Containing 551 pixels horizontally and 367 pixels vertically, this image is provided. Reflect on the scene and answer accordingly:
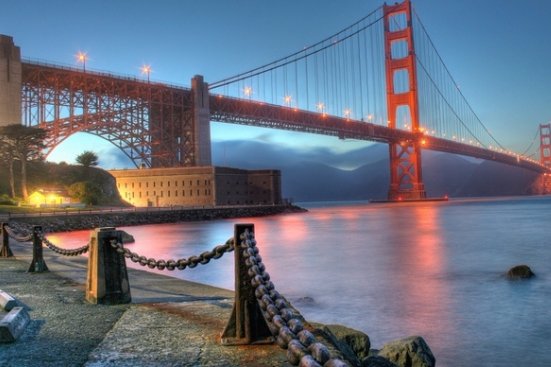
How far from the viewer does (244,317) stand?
441cm

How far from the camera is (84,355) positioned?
434 cm

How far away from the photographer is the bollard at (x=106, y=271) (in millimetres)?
6484

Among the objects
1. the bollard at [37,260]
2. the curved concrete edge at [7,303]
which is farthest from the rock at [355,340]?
the bollard at [37,260]

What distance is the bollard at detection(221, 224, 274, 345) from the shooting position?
14.4 feet

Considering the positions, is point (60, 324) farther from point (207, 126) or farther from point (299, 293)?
point (207, 126)

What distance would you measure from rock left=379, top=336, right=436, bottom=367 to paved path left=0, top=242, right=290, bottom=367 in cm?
231

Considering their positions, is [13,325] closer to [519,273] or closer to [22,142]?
[519,273]

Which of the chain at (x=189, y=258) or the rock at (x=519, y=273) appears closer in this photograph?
the chain at (x=189, y=258)

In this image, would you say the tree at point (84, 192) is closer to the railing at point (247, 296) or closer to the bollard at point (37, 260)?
the bollard at point (37, 260)

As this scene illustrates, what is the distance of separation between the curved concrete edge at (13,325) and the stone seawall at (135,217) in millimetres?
36907

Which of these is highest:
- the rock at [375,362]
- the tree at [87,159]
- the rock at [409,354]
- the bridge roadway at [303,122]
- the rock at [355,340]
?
the bridge roadway at [303,122]

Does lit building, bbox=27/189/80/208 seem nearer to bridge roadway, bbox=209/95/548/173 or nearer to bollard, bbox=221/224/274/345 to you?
bridge roadway, bbox=209/95/548/173

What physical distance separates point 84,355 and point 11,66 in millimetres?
60747

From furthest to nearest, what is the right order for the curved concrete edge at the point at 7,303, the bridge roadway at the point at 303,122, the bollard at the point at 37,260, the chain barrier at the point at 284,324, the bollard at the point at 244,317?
the bridge roadway at the point at 303,122, the bollard at the point at 37,260, the curved concrete edge at the point at 7,303, the bollard at the point at 244,317, the chain barrier at the point at 284,324
